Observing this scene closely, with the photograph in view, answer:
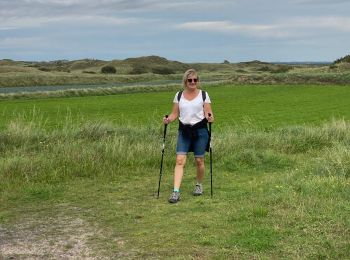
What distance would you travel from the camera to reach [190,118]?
907cm

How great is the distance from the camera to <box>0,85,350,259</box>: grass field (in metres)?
6.43

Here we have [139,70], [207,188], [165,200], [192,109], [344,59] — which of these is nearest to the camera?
[192,109]

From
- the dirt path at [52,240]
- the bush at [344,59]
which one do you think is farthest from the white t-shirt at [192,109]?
the bush at [344,59]

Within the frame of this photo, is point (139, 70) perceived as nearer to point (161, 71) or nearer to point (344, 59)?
point (161, 71)

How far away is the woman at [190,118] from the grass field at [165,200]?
75cm

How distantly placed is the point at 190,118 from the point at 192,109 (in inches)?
6.2

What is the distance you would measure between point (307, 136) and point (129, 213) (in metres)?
8.48

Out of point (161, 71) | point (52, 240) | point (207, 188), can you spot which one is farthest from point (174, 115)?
point (161, 71)

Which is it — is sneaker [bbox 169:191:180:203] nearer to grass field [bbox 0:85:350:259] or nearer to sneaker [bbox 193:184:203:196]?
grass field [bbox 0:85:350:259]

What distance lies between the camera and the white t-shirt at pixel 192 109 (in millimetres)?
9016

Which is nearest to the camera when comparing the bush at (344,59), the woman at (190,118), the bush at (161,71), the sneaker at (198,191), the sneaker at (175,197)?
the sneaker at (175,197)

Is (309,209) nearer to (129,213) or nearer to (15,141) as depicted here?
(129,213)

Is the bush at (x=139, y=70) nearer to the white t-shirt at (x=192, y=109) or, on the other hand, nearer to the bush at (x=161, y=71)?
the bush at (x=161, y=71)

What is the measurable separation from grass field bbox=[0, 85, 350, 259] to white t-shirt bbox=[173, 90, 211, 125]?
136cm
